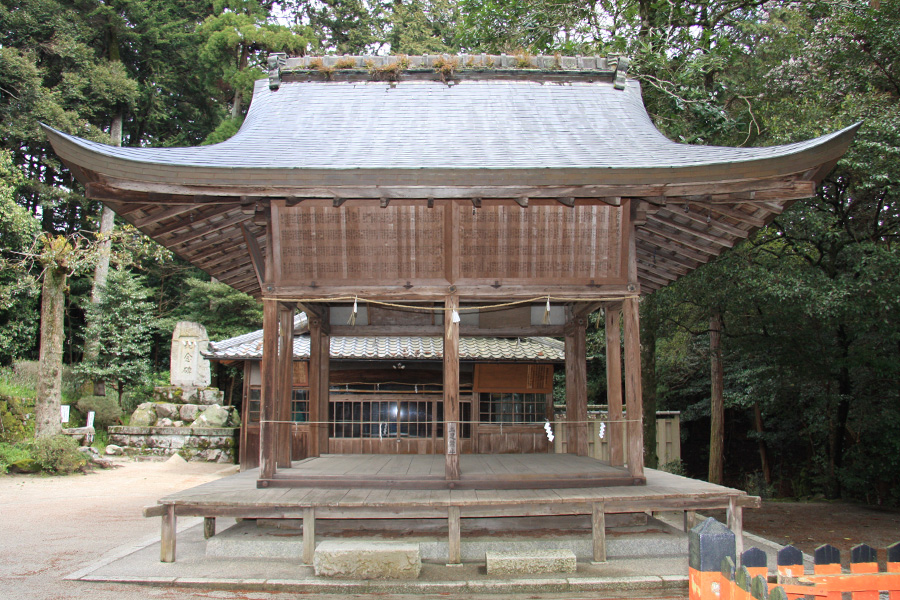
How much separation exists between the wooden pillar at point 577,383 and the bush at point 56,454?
1260 centimetres

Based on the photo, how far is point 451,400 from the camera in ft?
22.7

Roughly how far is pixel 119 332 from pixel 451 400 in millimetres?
20167

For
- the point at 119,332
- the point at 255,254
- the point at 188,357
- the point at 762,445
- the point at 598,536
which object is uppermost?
the point at 255,254

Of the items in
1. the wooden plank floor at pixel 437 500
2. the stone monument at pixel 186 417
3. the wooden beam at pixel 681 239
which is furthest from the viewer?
the stone monument at pixel 186 417

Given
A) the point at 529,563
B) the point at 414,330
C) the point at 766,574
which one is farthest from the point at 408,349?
the point at 766,574

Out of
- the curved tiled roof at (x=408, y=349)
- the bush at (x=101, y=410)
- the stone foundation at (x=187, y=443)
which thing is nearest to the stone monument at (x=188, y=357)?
the bush at (x=101, y=410)

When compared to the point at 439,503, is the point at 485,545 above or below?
below

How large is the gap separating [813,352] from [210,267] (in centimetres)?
1197

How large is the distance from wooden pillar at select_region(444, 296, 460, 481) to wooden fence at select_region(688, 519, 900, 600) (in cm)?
408

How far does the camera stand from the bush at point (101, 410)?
20.6m

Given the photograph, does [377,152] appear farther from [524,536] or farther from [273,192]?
[524,536]

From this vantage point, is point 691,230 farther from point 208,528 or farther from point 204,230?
point 208,528

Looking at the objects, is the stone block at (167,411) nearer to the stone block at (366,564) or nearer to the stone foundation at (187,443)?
the stone foundation at (187,443)

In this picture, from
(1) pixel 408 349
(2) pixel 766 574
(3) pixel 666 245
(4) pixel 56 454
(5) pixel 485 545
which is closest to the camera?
(2) pixel 766 574
